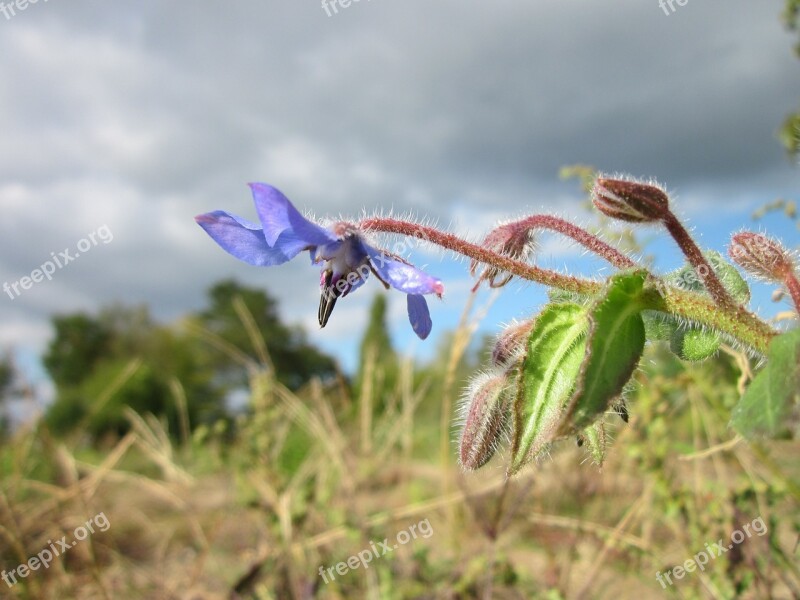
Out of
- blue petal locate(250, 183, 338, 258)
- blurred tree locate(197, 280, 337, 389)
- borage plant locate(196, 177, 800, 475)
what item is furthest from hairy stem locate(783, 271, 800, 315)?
blurred tree locate(197, 280, 337, 389)

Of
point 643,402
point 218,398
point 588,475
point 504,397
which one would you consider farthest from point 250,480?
point 218,398

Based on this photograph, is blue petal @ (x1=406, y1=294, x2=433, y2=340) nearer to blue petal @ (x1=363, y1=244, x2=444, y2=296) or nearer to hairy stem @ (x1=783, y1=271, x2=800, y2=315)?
blue petal @ (x1=363, y1=244, x2=444, y2=296)

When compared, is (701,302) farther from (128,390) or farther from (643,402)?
(128,390)

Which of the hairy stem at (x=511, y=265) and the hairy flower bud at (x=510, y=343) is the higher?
the hairy stem at (x=511, y=265)

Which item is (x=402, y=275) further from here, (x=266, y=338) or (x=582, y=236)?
(x=266, y=338)

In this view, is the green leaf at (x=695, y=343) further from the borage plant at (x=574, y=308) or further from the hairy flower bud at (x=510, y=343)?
the hairy flower bud at (x=510, y=343)

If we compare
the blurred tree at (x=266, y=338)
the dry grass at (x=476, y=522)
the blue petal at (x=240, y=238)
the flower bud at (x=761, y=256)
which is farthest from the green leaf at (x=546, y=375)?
the blurred tree at (x=266, y=338)

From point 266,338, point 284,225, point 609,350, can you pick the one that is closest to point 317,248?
point 284,225
